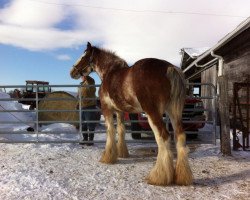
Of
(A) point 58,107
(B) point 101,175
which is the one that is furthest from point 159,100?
(A) point 58,107

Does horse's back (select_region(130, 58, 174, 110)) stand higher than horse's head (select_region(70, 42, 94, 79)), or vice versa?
horse's head (select_region(70, 42, 94, 79))

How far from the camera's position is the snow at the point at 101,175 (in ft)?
15.7

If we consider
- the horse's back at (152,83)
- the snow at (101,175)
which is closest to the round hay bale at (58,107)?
the snow at (101,175)

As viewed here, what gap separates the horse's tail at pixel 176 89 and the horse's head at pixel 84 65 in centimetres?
259

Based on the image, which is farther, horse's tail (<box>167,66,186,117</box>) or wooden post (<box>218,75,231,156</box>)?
wooden post (<box>218,75,231,156</box>)

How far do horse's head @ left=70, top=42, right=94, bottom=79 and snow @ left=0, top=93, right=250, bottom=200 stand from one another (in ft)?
5.85

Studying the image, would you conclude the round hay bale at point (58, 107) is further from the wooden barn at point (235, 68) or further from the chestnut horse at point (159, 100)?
the chestnut horse at point (159, 100)

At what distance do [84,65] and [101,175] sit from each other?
2.75 metres

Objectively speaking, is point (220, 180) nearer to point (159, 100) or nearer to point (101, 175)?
point (159, 100)

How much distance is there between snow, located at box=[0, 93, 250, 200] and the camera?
4.77m

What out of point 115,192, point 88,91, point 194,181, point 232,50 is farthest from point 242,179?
point 232,50

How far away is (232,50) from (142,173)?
875 centimetres

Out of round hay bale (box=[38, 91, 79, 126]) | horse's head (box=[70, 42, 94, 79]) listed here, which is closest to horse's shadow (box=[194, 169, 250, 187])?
horse's head (box=[70, 42, 94, 79])

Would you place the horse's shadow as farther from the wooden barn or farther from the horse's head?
the horse's head
